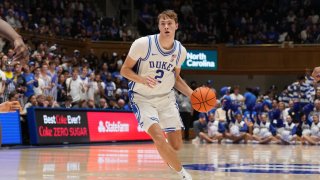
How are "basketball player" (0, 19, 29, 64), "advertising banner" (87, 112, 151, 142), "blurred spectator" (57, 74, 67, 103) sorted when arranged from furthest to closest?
1. "advertising banner" (87, 112, 151, 142)
2. "blurred spectator" (57, 74, 67, 103)
3. "basketball player" (0, 19, 29, 64)

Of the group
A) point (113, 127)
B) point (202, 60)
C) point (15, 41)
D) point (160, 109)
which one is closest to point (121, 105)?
point (113, 127)

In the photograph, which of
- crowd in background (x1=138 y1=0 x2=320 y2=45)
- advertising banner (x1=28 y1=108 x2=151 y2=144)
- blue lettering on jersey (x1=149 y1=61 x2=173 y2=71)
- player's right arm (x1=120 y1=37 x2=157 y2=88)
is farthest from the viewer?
crowd in background (x1=138 y1=0 x2=320 y2=45)

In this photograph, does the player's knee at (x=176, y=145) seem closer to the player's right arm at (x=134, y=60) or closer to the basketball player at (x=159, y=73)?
the basketball player at (x=159, y=73)

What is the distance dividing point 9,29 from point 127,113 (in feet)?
67.3

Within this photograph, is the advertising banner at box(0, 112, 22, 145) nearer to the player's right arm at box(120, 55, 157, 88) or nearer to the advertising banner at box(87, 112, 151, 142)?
the advertising banner at box(87, 112, 151, 142)

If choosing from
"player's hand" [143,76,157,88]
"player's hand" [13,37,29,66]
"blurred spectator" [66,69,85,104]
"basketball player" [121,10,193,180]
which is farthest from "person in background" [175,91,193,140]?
"player's hand" [13,37,29,66]

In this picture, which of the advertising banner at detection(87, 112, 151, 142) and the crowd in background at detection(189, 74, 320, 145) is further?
the crowd in background at detection(189, 74, 320, 145)

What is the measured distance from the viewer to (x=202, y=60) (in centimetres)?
3488

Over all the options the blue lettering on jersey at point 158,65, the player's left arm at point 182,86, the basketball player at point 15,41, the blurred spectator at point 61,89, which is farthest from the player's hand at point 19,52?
the blurred spectator at point 61,89

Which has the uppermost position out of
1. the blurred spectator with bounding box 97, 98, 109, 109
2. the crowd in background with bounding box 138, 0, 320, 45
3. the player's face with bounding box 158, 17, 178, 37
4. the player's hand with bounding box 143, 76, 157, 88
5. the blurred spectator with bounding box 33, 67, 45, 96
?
the crowd in background with bounding box 138, 0, 320, 45

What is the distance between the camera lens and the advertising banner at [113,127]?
71.9 feet

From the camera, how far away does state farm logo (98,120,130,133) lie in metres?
22.3

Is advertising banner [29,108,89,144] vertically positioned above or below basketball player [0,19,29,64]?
below

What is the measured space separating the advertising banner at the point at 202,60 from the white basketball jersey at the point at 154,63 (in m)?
26.0
